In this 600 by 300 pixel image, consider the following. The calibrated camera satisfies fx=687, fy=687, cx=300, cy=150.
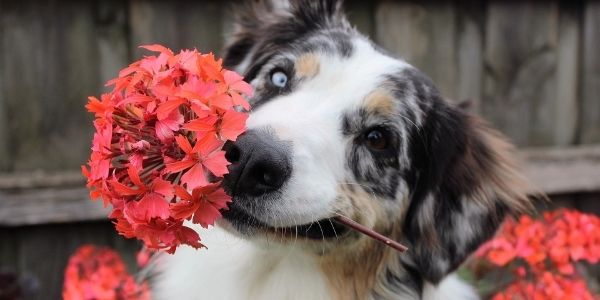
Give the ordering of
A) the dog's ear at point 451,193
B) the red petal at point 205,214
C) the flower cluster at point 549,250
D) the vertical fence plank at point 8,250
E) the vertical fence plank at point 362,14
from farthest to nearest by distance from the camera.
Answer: the vertical fence plank at point 362,14 → the vertical fence plank at point 8,250 → the flower cluster at point 549,250 → the dog's ear at point 451,193 → the red petal at point 205,214

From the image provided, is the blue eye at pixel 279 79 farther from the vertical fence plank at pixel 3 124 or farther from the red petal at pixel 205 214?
the vertical fence plank at pixel 3 124

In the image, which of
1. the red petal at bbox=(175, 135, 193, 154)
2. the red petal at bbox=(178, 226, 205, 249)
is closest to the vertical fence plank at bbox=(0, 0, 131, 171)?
the red petal at bbox=(178, 226, 205, 249)

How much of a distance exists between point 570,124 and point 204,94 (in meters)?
3.77

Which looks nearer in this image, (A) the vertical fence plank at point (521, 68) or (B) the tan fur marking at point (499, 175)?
(B) the tan fur marking at point (499, 175)

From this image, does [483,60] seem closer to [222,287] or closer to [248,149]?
[222,287]

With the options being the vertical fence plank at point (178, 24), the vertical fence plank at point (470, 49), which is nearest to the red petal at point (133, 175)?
the vertical fence plank at point (178, 24)

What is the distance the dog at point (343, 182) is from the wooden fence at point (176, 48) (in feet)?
4.36

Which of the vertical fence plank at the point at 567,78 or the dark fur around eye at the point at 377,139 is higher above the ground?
the dark fur around eye at the point at 377,139

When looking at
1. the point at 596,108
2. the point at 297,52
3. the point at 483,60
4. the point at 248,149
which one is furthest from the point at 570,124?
the point at 248,149

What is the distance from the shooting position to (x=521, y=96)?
4.66 meters

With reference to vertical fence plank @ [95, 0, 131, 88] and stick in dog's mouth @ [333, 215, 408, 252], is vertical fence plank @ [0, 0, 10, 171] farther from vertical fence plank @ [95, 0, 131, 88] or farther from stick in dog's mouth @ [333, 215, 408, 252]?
stick in dog's mouth @ [333, 215, 408, 252]

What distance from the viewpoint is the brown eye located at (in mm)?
2451

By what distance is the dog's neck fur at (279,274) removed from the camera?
8.31 ft

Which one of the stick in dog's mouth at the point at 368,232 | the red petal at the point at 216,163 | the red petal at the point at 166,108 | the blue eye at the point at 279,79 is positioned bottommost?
the stick in dog's mouth at the point at 368,232
